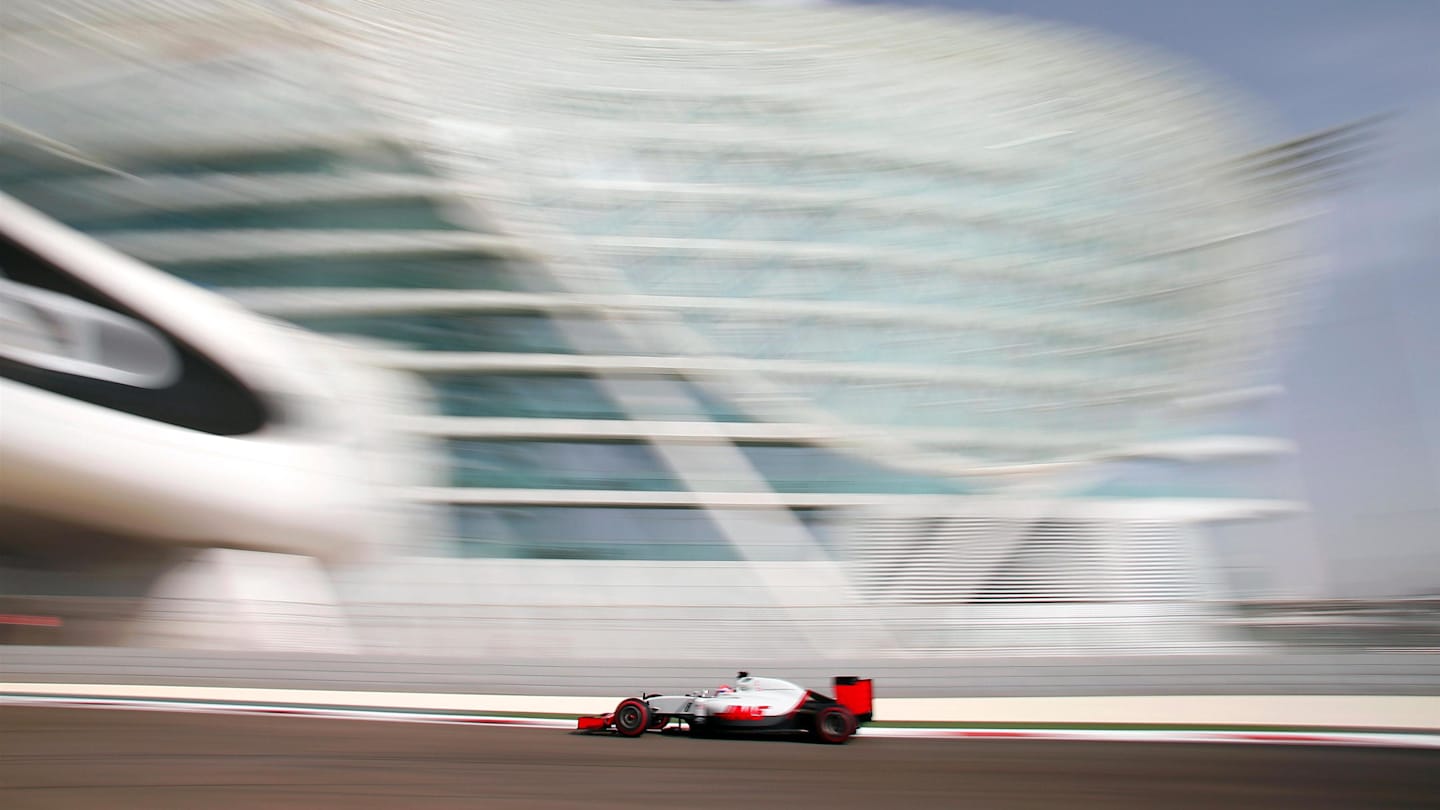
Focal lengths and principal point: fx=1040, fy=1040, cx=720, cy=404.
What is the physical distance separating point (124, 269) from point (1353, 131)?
24.6m

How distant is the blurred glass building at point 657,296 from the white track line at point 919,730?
874 centimetres

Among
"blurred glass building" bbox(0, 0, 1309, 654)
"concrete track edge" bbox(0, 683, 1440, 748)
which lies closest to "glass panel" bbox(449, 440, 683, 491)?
"blurred glass building" bbox(0, 0, 1309, 654)

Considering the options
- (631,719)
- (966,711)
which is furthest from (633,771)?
(966,711)

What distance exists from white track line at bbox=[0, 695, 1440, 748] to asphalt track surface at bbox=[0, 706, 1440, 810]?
42 centimetres

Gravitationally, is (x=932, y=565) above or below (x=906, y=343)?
below

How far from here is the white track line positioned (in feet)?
25.4

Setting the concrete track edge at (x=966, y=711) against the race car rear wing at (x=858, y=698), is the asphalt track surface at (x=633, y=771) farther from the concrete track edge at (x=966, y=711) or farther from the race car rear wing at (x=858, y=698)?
the concrete track edge at (x=966, y=711)

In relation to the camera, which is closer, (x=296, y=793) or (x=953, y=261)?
(x=296, y=793)

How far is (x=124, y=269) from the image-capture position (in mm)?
16047

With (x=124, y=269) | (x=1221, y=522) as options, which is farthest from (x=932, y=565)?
(x=124, y=269)

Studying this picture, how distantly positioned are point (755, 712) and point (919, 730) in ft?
5.64

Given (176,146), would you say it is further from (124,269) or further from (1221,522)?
(1221,522)

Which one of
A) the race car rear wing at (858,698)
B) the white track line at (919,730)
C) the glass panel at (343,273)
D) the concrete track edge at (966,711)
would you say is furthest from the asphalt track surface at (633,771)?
the glass panel at (343,273)

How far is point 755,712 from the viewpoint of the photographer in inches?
307
